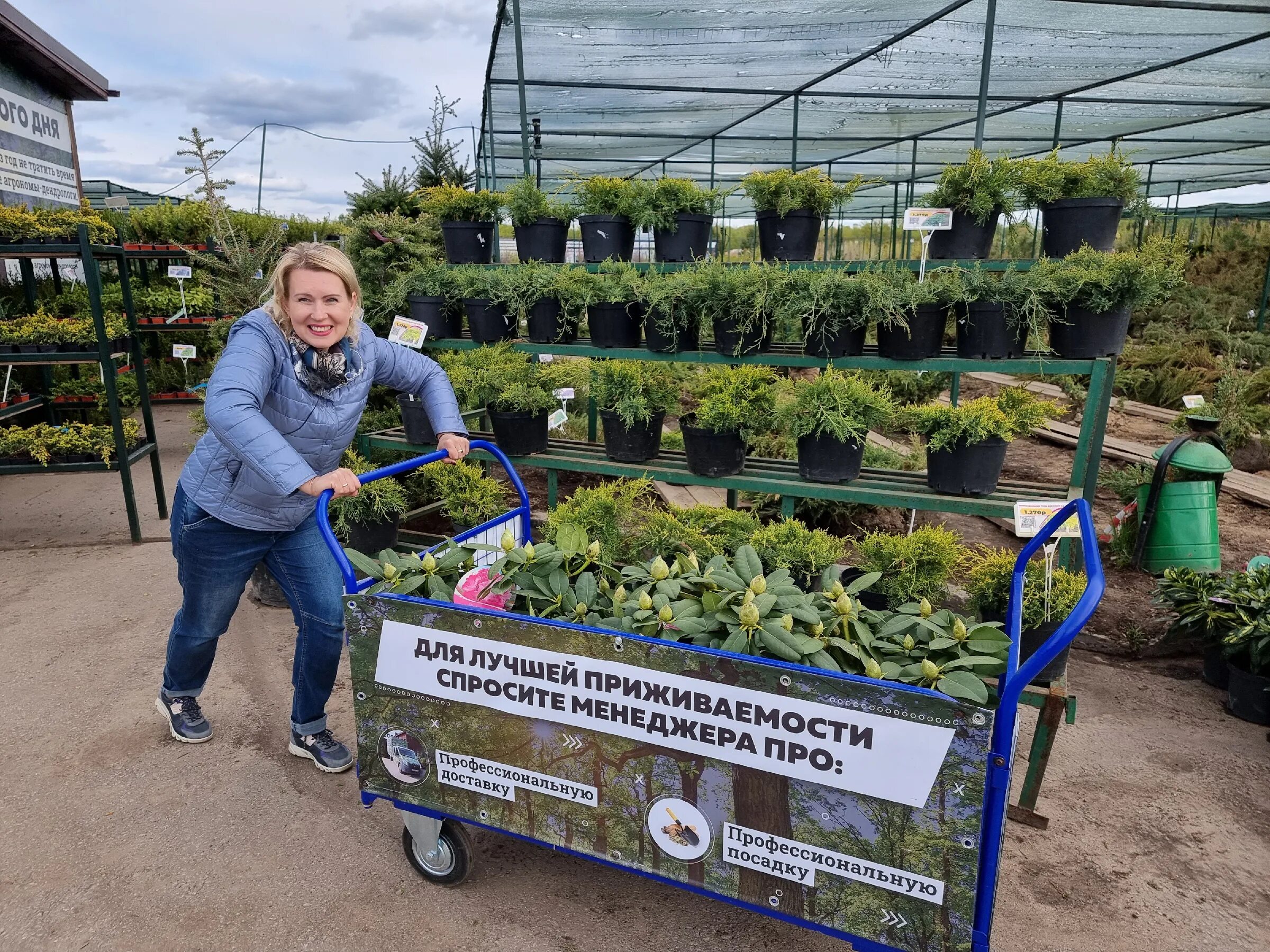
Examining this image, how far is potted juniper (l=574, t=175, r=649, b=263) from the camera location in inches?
153

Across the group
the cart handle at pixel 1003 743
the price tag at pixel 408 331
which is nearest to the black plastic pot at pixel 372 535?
the price tag at pixel 408 331

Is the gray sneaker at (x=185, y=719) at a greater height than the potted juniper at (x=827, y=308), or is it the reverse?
the potted juniper at (x=827, y=308)

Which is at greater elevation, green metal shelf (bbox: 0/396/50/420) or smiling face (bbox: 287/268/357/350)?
smiling face (bbox: 287/268/357/350)

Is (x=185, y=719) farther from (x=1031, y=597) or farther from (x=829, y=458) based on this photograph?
(x=1031, y=597)

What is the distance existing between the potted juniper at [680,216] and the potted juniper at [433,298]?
1107mm

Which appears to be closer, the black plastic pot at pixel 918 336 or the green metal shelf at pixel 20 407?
the black plastic pot at pixel 918 336

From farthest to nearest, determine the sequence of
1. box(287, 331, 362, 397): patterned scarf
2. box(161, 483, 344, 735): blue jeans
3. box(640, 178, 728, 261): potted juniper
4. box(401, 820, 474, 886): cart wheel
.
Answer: box(640, 178, 728, 261): potted juniper < box(161, 483, 344, 735): blue jeans < box(287, 331, 362, 397): patterned scarf < box(401, 820, 474, 886): cart wheel

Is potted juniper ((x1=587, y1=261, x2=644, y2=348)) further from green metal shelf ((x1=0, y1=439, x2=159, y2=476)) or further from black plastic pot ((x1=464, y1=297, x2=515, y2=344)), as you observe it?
green metal shelf ((x1=0, y1=439, x2=159, y2=476))

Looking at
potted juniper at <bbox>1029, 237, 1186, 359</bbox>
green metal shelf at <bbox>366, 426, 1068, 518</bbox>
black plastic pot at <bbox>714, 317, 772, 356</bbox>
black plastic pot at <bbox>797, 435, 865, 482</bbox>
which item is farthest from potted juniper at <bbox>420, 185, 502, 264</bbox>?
potted juniper at <bbox>1029, 237, 1186, 359</bbox>

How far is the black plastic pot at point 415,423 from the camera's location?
13.4 ft

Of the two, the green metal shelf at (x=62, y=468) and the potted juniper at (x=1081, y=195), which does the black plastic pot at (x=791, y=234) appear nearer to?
the potted juniper at (x=1081, y=195)

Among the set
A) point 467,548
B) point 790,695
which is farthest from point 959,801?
point 467,548

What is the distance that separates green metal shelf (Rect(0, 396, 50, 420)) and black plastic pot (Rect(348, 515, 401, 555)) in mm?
2530

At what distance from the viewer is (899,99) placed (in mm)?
7625
